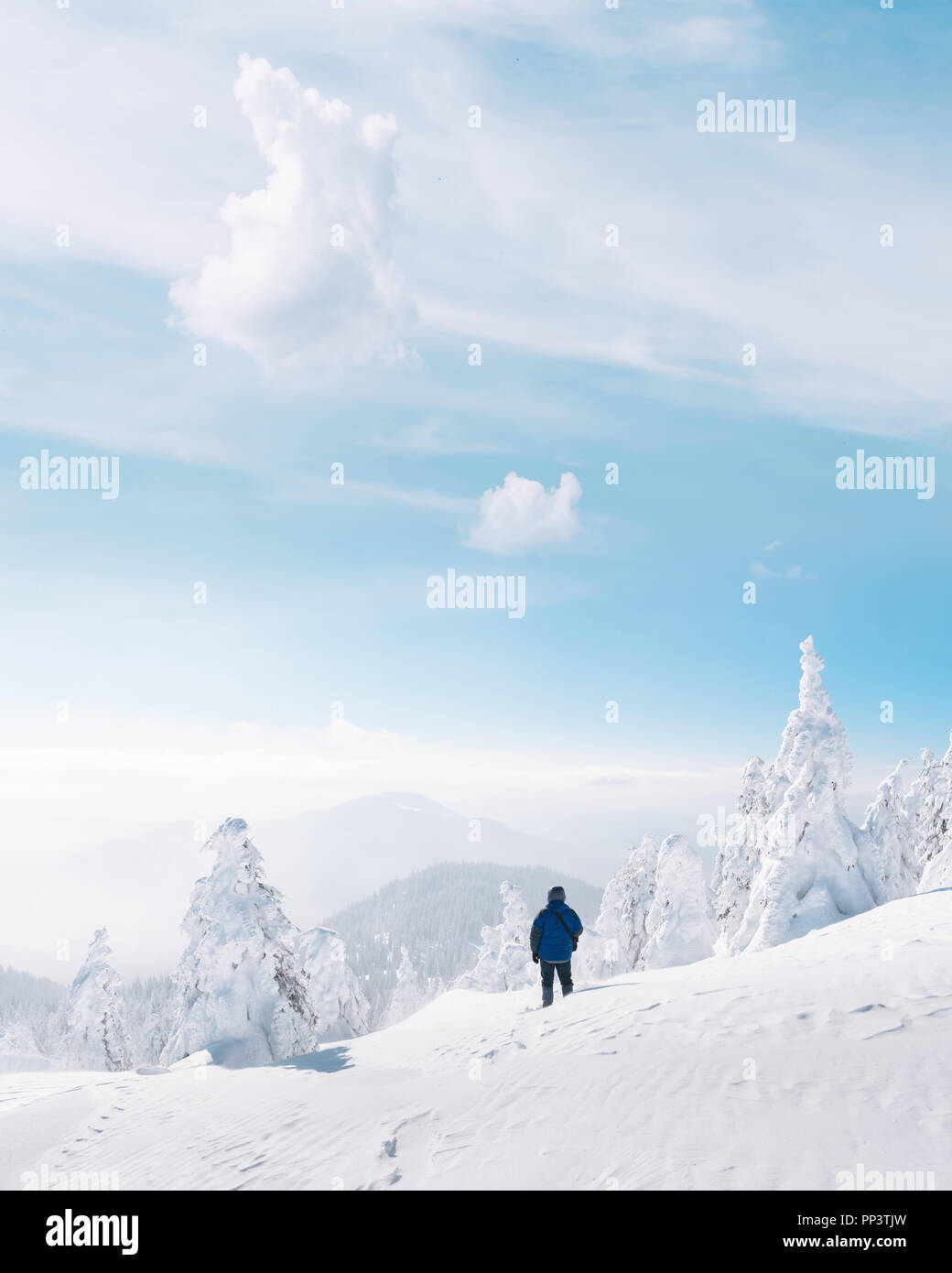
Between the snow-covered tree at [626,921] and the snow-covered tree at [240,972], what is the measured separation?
1921 cm

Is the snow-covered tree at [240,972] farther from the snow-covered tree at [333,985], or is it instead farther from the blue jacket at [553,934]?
the blue jacket at [553,934]

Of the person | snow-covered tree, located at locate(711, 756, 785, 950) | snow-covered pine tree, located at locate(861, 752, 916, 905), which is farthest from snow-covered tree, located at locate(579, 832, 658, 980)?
the person

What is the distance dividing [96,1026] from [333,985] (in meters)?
10.1

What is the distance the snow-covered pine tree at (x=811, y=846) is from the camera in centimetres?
2116

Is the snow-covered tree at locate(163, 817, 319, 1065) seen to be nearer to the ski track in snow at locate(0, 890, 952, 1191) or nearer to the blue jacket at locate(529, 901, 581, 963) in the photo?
the ski track in snow at locate(0, 890, 952, 1191)

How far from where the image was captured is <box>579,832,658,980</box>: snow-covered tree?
3378 cm

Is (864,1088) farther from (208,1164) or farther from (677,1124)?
(208,1164)

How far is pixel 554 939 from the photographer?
508 inches

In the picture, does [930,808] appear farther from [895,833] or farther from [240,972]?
[240,972]

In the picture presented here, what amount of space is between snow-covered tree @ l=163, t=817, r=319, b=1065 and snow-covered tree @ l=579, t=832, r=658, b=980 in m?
19.2

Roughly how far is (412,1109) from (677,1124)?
3.07 meters

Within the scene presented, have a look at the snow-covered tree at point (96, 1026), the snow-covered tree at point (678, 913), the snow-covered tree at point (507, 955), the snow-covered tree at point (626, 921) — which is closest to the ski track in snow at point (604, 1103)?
the snow-covered tree at point (678, 913)

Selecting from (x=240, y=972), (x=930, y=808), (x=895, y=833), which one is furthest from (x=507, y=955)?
(x=240, y=972)
